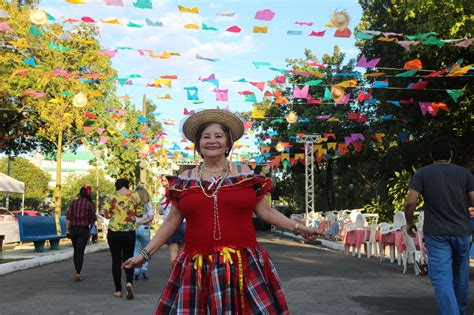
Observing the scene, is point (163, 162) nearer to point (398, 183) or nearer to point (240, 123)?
point (398, 183)

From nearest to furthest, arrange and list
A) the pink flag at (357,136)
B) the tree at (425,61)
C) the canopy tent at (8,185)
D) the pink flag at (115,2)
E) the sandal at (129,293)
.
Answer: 1. the sandal at (129,293)
2. the pink flag at (115,2)
3. the tree at (425,61)
4. the canopy tent at (8,185)
5. the pink flag at (357,136)

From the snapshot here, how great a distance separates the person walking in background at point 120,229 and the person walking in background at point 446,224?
4169 millimetres

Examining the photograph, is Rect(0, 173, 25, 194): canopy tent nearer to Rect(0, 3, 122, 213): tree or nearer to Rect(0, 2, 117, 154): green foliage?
Rect(0, 3, 122, 213): tree

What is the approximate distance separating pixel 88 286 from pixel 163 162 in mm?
28045

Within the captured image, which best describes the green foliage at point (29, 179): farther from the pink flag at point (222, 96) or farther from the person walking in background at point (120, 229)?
the person walking in background at point (120, 229)

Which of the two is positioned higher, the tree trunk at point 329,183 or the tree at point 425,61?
the tree at point 425,61

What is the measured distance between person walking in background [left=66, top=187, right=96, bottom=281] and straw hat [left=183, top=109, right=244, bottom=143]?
6651 mm

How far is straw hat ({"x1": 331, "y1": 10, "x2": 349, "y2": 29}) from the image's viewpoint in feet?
38.4

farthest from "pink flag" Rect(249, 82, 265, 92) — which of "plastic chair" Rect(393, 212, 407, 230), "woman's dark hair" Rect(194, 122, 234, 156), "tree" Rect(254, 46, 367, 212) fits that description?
"tree" Rect(254, 46, 367, 212)

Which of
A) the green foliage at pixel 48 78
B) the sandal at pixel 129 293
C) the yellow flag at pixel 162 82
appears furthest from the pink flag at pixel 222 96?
the sandal at pixel 129 293

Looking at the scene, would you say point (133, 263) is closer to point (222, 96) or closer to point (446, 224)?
point (446, 224)

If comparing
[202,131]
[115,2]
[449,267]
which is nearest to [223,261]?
[202,131]

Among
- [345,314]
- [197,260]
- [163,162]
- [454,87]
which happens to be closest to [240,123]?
[197,260]

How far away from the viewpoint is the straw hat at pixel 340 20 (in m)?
11.7
